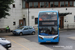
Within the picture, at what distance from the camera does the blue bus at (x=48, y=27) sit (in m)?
15.8

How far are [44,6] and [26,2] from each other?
16.0 feet

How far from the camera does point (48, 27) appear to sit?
16.0 metres

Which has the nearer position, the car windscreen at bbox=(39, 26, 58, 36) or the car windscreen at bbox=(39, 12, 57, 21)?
the car windscreen at bbox=(39, 26, 58, 36)

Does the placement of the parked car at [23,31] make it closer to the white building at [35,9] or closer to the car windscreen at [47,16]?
the car windscreen at [47,16]

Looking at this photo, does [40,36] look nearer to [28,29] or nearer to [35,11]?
[28,29]

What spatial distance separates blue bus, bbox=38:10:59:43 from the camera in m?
15.8

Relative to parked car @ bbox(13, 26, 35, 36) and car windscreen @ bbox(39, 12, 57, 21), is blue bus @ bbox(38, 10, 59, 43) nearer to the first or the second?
car windscreen @ bbox(39, 12, 57, 21)

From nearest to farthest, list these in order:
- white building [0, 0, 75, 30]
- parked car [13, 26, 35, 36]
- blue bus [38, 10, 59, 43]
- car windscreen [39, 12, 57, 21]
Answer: blue bus [38, 10, 59, 43]
car windscreen [39, 12, 57, 21]
parked car [13, 26, 35, 36]
white building [0, 0, 75, 30]

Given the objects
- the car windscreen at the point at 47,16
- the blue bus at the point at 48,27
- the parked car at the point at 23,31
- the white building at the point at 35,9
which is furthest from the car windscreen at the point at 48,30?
the white building at the point at 35,9

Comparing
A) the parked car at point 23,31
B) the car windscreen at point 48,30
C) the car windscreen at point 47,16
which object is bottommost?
the parked car at point 23,31

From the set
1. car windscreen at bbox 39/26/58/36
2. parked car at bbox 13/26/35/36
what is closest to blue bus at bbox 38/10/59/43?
car windscreen at bbox 39/26/58/36

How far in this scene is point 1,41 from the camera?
12.3m

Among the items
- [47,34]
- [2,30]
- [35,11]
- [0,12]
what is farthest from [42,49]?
[35,11]

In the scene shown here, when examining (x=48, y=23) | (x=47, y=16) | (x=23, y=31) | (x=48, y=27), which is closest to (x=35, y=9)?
(x=23, y=31)
